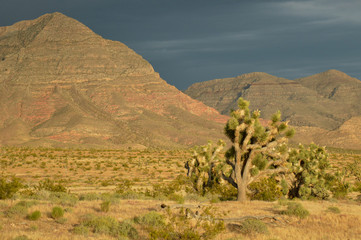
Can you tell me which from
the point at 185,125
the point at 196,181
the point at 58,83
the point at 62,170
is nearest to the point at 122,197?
the point at 196,181

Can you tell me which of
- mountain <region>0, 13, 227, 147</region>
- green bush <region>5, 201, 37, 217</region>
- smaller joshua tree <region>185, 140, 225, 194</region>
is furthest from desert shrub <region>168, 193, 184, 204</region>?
mountain <region>0, 13, 227, 147</region>

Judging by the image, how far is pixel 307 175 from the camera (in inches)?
985

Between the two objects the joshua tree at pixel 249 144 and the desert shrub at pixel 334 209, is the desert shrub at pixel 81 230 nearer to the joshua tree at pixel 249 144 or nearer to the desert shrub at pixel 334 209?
the joshua tree at pixel 249 144

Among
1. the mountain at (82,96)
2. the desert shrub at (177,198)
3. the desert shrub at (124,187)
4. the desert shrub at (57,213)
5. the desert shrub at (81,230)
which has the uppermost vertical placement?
the mountain at (82,96)

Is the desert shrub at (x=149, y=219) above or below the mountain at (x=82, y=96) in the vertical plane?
below

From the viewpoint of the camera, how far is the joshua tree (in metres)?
20.5

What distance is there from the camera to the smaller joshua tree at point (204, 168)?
25438 mm

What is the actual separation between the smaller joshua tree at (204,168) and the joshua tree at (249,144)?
151 inches

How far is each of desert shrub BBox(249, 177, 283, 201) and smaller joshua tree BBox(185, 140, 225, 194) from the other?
3.22m

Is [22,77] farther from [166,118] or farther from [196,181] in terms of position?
[196,181]

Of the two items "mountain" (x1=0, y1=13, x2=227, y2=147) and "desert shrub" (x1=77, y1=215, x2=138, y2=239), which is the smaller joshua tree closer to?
"desert shrub" (x1=77, y1=215, x2=138, y2=239)

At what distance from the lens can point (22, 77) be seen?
143250 mm

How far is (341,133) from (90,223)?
159 m

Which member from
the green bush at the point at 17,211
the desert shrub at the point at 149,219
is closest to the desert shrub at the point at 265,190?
the desert shrub at the point at 149,219
